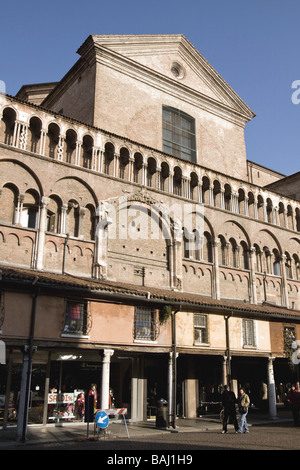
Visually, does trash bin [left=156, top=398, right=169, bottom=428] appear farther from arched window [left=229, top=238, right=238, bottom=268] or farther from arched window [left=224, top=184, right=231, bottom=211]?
arched window [left=224, top=184, right=231, bottom=211]

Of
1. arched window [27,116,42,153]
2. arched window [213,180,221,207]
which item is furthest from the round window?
arched window [27,116,42,153]

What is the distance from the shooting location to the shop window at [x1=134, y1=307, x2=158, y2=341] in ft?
58.2

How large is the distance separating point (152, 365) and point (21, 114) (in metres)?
13.4

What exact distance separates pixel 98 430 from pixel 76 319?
159 inches

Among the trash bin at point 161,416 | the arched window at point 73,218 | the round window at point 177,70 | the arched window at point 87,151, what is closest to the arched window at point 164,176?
the arched window at point 87,151

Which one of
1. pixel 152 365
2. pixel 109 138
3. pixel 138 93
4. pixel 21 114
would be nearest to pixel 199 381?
pixel 152 365

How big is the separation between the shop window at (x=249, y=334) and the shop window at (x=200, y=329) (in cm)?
259

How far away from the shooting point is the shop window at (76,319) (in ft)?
52.5

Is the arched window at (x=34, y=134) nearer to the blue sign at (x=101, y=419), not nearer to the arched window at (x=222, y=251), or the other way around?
the arched window at (x=222, y=251)

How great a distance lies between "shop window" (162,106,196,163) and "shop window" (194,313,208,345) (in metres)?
12.3

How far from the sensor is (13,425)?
16000 millimetres

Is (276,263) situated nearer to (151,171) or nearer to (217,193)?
(217,193)

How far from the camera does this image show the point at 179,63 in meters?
31.4

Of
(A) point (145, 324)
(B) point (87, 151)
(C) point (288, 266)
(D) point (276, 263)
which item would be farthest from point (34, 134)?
(C) point (288, 266)
